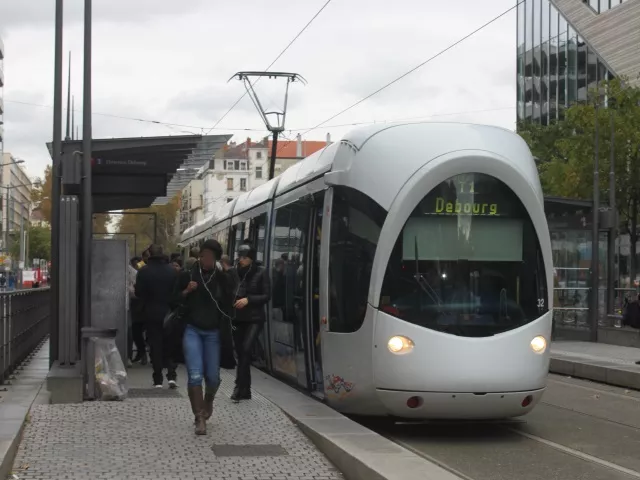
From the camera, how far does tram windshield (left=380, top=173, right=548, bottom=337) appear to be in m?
9.48

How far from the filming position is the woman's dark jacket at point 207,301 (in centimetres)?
894

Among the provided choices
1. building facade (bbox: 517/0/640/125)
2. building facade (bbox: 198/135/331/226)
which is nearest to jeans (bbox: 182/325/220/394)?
building facade (bbox: 517/0/640/125)

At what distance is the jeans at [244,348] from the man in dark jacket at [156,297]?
1.53 metres

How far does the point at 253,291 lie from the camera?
11.3m

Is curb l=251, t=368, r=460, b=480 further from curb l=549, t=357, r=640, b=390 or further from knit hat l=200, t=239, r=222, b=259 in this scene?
curb l=549, t=357, r=640, b=390

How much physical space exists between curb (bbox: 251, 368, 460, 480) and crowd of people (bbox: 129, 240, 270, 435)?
821mm

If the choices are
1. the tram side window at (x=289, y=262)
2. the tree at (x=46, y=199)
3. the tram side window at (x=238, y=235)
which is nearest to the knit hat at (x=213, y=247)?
the tram side window at (x=289, y=262)

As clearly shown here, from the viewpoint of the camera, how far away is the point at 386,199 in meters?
9.75

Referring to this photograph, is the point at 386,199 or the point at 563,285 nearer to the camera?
the point at 386,199

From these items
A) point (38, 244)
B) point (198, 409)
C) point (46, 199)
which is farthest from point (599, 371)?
point (38, 244)

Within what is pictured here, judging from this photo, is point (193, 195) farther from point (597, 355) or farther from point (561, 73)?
point (597, 355)

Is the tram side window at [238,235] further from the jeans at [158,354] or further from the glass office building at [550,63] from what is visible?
the glass office building at [550,63]

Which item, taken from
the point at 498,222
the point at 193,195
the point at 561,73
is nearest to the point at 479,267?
the point at 498,222

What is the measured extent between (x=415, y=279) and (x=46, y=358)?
30.9 feet
